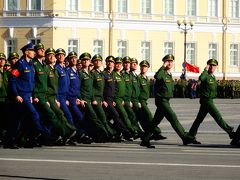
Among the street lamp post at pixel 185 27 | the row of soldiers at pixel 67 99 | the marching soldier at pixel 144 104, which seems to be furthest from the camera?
the street lamp post at pixel 185 27

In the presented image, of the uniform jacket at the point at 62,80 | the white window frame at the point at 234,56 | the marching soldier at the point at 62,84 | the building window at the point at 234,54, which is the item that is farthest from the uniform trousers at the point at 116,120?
the building window at the point at 234,54

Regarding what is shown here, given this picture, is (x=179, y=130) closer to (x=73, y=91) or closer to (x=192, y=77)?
(x=73, y=91)

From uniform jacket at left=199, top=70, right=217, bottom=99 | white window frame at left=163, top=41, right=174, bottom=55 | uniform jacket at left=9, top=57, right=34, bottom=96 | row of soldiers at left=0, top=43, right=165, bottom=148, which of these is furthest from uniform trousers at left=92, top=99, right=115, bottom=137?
white window frame at left=163, top=41, right=174, bottom=55

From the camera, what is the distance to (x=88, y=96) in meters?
25.6

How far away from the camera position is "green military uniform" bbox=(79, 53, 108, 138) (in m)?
25.4

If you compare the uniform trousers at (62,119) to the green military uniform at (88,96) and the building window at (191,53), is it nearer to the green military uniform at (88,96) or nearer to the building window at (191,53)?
the green military uniform at (88,96)

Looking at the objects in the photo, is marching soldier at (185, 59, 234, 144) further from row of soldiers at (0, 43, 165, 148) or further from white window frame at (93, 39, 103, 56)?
white window frame at (93, 39, 103, 56)

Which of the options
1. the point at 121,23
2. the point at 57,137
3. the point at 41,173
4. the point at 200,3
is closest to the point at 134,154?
the point at 57,137

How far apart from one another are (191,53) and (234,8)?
4.73m

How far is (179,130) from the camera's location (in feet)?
81.1

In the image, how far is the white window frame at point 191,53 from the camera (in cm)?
8885

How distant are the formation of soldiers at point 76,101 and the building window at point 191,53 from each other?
61.7 meters

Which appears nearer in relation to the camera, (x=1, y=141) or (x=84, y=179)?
(x=84, y=179)

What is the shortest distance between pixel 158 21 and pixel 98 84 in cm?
6093
